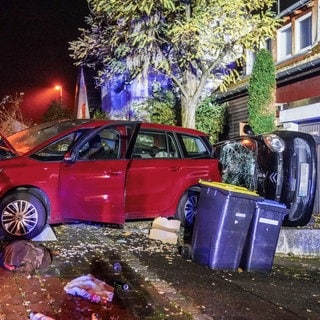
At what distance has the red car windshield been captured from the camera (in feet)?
25.1

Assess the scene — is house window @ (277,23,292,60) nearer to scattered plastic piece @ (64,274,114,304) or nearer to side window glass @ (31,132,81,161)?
side window glass @ (31,132,81,161)

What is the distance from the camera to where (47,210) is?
23.3 ft

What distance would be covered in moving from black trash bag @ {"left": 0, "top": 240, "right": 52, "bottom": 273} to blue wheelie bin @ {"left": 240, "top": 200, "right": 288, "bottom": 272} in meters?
2.56

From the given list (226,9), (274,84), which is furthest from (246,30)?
(274,84)

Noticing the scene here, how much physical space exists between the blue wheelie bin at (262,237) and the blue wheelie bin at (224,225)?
84 millimetres

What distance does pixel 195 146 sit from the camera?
883 centimetres

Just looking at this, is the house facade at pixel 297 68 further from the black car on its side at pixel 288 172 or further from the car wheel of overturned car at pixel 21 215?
the car wheel of overturned car at pixel 21 215

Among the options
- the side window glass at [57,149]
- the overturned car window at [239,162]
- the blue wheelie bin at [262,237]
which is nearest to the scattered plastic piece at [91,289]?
the blue wheelie bin at [262,237]

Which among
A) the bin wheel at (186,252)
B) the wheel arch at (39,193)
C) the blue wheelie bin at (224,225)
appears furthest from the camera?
the wheel arch at (39,193)

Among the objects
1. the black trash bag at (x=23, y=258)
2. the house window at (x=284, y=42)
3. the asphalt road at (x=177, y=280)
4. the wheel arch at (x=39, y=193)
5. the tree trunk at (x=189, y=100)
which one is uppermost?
the house window at (x=284, y=42)

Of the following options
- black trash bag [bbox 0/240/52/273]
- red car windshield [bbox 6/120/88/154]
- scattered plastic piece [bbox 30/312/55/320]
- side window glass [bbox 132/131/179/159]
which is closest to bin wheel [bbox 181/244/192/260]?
side window glass [bbox 132/131/179/159]

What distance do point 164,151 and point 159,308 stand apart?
3.84 meters

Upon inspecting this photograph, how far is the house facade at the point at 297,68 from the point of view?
12.8 m

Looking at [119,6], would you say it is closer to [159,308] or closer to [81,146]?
[81,146]
